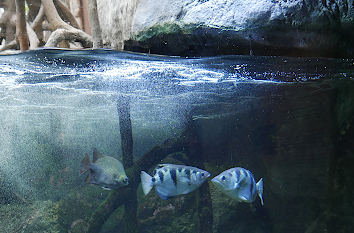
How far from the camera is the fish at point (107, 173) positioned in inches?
149

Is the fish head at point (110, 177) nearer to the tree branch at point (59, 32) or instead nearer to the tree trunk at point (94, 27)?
the tree trunk at point (94, 27)

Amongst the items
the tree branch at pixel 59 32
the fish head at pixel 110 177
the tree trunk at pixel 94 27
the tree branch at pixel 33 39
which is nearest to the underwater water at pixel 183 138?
the tree trunk at pixel 94 27

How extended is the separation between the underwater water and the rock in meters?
0.70

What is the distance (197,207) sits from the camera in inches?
253

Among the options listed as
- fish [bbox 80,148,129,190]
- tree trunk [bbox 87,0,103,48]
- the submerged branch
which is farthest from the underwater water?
fish [bbox 80,148,129,190]

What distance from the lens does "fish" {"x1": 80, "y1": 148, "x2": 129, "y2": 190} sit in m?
3.78

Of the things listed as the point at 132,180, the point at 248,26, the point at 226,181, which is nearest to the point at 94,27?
the point at 132,180

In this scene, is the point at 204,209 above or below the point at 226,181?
below

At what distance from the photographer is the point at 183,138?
6.51 m

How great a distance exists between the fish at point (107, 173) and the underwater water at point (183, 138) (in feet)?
7.33

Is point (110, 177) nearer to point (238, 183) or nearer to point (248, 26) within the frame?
point (238, 183)

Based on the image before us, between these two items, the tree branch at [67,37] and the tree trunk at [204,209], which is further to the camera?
the tree branch at [67,37]

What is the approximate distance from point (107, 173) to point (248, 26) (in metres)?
2.94

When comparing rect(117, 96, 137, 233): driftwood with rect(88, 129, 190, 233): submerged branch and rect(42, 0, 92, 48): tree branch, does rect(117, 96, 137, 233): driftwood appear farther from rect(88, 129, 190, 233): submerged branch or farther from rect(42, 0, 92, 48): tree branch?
rect(42, 0, 92, 48): tree branch
